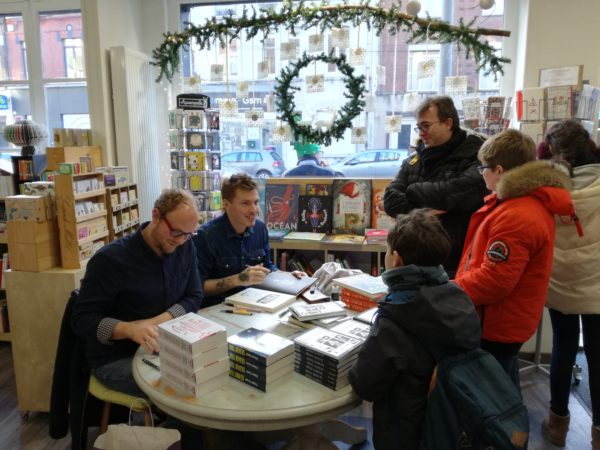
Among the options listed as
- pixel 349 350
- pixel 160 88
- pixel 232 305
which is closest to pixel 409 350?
pixel 349 350

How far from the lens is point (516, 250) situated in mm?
1636

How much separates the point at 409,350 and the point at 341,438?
124 cm

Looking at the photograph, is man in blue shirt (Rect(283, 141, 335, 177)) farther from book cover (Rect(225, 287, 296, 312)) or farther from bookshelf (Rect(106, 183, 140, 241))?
book cover (Rect(225, 287, 296, 312))

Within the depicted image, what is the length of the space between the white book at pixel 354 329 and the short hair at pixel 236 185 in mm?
887

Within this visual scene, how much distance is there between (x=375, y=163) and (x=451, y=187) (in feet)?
5.50

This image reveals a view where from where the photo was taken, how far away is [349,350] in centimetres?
142

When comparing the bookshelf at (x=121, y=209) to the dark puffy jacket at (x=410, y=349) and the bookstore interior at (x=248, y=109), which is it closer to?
the bookstore interior at (x=248, y=109)

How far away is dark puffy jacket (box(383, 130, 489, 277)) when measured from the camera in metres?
2.22

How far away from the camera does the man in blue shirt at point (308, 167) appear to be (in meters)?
3.78

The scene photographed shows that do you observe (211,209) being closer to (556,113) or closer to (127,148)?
(127,148)

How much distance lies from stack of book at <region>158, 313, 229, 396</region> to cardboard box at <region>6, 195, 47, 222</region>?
4.84ft

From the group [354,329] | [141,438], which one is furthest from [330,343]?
[141,438]

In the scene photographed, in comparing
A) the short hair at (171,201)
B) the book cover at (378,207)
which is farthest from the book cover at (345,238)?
the short hair at (171,201)

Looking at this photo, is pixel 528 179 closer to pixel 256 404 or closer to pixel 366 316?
pixel 366 316
